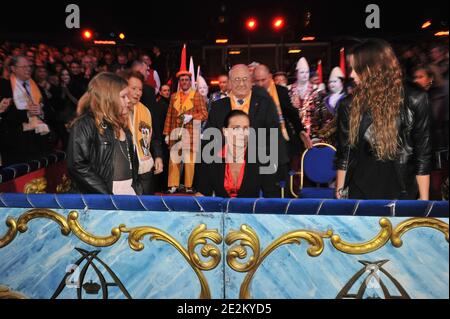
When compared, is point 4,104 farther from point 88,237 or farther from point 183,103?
point 88,237

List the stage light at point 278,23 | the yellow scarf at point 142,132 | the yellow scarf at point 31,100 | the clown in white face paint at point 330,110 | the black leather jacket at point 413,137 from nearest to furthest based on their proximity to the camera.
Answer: the black leather jacket at point 413,137 → the yellow scarf at point 142,132 → the yellow scarf at point 31,100 → the clown in white face paint at point 330,110 → the stage light at point 278,23

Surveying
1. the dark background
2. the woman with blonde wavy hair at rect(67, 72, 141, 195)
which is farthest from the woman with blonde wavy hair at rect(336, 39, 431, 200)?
the dark background

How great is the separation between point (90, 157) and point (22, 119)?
2.23 meters

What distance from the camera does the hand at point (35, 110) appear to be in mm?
4375

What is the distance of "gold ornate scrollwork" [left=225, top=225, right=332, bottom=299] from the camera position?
2002 mm

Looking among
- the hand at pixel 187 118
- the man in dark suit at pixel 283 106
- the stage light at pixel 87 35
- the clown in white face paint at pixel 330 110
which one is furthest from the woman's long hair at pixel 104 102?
the stage light at pixel 87 35

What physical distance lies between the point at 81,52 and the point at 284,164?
3.92 m

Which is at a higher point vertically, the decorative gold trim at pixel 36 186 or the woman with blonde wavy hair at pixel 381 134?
the woman with blonde wavy hair at pixel 381 134

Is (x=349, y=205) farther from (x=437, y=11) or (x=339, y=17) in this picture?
(x=339, y=17)

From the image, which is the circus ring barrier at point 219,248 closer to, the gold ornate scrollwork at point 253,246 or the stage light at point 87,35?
the gold ornate scrollwork at point 253,246

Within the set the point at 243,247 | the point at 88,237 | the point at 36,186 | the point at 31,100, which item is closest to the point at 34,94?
the point at 31,100

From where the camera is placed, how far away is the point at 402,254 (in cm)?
196
